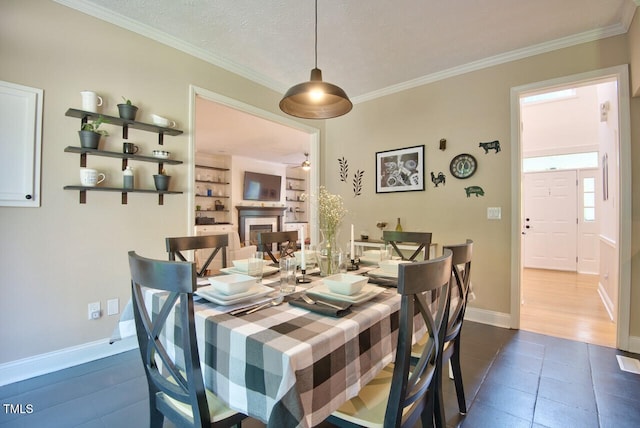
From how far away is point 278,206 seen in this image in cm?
888

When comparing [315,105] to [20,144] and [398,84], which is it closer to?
[20,144]

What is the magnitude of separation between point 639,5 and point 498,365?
2.87 metres

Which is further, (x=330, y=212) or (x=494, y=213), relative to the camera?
(x=494, y=213)

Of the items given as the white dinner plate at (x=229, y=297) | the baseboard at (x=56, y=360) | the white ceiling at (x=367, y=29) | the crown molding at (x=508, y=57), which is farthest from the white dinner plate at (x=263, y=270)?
the crown molding at (x=508, y=57)

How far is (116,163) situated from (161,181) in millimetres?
347

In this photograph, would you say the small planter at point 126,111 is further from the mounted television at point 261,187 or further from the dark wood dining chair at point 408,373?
the mounted television at point 261,187

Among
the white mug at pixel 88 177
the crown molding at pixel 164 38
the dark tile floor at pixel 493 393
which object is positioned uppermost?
the crown molding at pixel 164 38

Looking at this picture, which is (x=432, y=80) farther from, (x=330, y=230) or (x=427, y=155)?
(x=330, y=230)

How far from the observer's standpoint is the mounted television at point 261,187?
803 centimetres

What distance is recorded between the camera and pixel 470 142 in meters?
3.24

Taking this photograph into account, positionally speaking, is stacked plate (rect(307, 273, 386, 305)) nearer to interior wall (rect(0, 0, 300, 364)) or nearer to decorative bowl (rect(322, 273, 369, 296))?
decorative bowl (rect(322, 273, 369, 296))

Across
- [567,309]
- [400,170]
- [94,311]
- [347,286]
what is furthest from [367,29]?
[567,309]

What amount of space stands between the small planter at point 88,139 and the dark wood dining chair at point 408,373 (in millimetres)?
→ 2408

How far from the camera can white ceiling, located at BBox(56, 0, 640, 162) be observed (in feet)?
7.50
